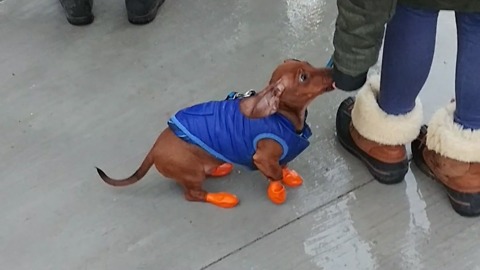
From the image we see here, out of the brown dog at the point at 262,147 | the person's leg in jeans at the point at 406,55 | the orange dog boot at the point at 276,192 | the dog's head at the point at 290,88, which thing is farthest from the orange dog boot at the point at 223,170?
the person's leg in jeans at the point at 406,55

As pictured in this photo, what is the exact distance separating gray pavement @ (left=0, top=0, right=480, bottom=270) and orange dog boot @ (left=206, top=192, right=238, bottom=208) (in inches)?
0.7

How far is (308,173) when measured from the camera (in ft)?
6.15

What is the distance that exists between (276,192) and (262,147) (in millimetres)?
158

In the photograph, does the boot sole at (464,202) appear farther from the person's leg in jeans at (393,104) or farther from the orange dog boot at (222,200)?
the orange dog boot at (222,200)

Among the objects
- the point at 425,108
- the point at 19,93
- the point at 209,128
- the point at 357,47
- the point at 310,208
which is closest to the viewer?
the point at 357,47

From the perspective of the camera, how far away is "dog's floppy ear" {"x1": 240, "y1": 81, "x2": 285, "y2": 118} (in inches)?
62.4

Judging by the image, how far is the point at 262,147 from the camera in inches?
65.3

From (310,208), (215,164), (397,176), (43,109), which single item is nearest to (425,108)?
(397,176)

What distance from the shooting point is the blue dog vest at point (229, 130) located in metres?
1.64

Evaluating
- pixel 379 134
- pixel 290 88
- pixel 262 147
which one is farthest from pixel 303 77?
pixel 379 134

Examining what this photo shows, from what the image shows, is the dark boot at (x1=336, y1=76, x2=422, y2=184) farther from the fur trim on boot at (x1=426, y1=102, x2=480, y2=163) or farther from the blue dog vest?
the blue dog vest

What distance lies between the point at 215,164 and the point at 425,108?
0.58m

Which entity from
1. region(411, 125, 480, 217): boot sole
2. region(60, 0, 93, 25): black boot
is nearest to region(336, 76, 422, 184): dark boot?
region(411, 125, 480, 217): boot sole

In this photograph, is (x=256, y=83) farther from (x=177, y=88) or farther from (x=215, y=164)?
(x=215, y=164)
